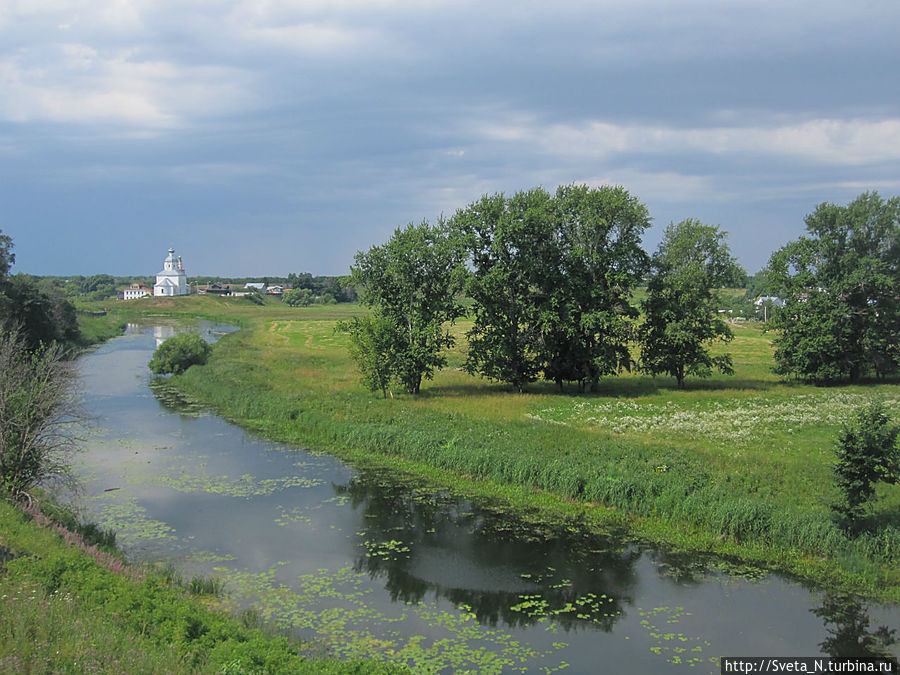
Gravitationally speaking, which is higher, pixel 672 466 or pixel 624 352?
pixel 624 352

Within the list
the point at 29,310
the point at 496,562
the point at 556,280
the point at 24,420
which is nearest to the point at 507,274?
the point at 556,280

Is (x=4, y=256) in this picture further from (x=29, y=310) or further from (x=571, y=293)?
(x=571, y=293)

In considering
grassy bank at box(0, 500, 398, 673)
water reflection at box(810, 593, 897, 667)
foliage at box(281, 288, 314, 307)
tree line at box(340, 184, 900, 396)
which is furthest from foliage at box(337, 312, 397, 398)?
foliage at box(281, 288, 314, 307)

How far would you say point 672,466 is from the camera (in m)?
23.4

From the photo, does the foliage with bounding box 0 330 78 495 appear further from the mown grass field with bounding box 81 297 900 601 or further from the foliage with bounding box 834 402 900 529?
the foliage with bounding box 834 402 900 529

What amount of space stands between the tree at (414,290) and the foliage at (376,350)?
358mm

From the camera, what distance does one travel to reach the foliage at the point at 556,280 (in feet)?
135

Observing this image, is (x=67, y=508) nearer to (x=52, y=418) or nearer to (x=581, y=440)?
(x=52, y=418)

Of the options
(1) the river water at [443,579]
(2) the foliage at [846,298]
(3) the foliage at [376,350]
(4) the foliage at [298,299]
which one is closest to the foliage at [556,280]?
(3) the foliage at [376,350]

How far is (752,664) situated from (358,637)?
8565mm

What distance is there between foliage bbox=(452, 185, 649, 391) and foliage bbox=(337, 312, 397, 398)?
18.5ft

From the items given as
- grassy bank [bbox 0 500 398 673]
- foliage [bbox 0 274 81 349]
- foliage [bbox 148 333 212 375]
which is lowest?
grassy bank [bbox 0 500 398 673]

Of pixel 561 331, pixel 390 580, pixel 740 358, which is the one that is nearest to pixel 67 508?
pixel 390 580

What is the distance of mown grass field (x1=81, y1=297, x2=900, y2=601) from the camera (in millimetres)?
19312
